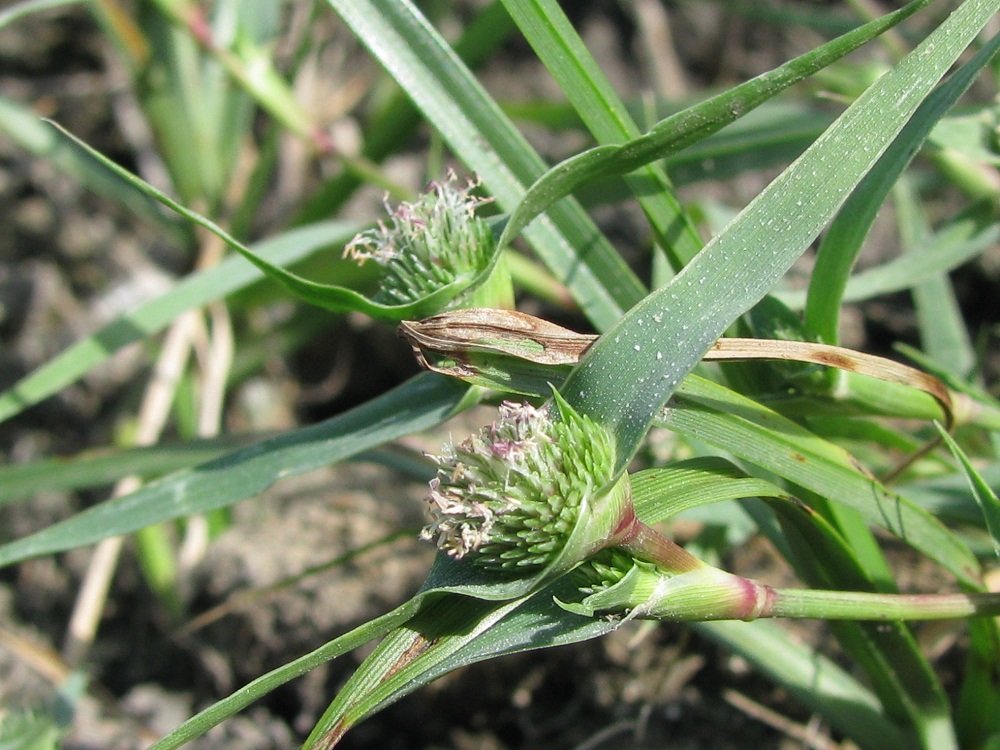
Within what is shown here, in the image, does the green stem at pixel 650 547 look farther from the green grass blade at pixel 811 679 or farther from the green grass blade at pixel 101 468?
the green grass blade at pixel 101 468

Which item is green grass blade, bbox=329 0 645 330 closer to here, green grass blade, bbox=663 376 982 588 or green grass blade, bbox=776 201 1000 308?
green grass blade, bbox=663 376 982 588

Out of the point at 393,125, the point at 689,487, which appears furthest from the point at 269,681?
the point at 393,125

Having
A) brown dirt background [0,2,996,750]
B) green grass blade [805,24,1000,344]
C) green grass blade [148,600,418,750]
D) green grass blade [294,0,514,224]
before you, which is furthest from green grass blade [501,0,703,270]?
green grass blade [294,0,514,224]

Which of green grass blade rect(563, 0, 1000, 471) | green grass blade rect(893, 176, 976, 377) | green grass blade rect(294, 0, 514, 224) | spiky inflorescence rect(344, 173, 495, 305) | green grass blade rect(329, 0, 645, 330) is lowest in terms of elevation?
green grass blade rect(563, 0, 1000, 471)

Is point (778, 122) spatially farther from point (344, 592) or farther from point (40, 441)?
point (40, 441)

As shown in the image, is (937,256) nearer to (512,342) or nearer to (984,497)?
(984,497)

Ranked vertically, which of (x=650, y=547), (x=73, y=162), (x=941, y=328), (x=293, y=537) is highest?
(x=73, y=162)
